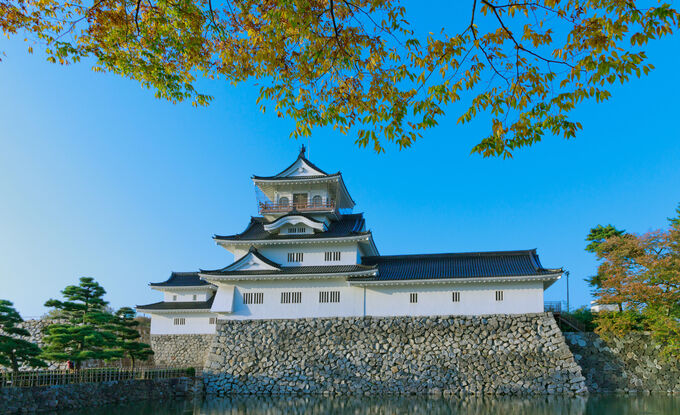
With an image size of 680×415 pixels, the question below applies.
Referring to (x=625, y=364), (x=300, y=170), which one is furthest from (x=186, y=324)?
(x=625, y=364)

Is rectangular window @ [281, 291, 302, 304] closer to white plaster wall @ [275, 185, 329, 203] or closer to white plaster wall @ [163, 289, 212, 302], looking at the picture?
white plaster wall @ [275, 185, 329, 203]

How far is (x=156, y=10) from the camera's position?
6059 millimetres

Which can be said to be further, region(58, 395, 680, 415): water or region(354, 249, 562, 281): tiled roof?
region(354, 249, 562, 281): tiled roof

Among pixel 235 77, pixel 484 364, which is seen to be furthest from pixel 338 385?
pixel 235 77

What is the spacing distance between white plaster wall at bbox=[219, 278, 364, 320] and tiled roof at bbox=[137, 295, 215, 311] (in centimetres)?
580

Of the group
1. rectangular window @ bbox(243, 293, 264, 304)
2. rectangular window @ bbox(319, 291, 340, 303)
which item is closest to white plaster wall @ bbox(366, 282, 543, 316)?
rectangular window @ bbox(319, 291, 340, 303)

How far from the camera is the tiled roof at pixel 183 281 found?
28947 mm

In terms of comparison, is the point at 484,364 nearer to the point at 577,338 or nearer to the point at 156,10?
the point at 577,338

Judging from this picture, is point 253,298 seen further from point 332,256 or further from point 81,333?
point 81,333

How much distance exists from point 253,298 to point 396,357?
684 centimetres

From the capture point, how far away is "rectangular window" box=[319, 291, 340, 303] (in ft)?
71.2

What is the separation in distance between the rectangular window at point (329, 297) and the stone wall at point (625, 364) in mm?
9762

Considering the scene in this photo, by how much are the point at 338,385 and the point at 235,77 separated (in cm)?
1636

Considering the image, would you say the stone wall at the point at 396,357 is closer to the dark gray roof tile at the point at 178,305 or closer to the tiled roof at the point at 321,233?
the tiled roof at the point at 321,233
